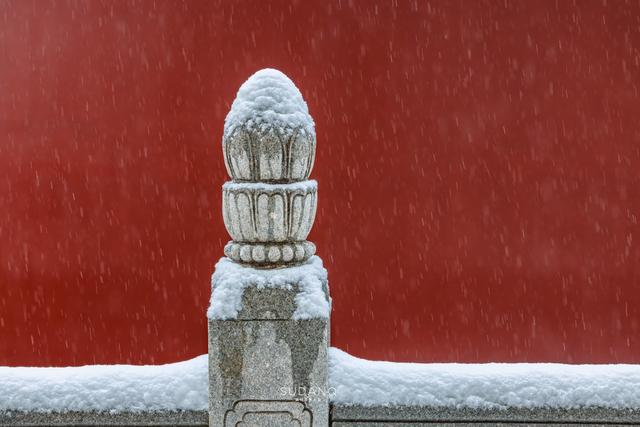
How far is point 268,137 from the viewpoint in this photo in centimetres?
231

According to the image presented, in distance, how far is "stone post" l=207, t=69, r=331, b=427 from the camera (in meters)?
2.33

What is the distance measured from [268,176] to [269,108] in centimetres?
23

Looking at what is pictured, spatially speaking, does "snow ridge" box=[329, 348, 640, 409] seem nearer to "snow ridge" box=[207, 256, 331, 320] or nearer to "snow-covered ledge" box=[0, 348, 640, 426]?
"snow-covered ledge" box=[0, 348, 640, 426]

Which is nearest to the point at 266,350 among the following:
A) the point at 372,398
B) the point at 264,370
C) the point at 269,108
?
the point at 264,370

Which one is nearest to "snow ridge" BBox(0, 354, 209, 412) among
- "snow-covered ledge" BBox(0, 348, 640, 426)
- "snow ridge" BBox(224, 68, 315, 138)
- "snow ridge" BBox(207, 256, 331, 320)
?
"snow-covered ledge" BBox(0, 348, 640, 426)

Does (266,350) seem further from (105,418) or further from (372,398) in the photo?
(105,418)

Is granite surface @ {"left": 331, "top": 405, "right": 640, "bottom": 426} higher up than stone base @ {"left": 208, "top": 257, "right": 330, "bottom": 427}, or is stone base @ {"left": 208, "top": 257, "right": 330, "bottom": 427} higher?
stone base @ {"left": 208, "top": 257, "right": 330, "bottom": 427}

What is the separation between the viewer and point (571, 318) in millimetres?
6098

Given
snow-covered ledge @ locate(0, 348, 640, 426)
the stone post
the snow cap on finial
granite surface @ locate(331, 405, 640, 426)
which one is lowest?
granite surface @ locate(331, 405, 640, 426)

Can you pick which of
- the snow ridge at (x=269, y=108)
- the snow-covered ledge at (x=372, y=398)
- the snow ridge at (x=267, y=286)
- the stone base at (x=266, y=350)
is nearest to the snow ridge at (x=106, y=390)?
the snow-covered ledge at (x=372, y=398)

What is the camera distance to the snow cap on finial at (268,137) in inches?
91.2

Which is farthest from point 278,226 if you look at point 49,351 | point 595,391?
point 49,351

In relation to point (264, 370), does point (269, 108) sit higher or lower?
higher

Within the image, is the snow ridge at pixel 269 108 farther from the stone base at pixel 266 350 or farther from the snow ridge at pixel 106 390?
the snow ridge at pixel 106 390
